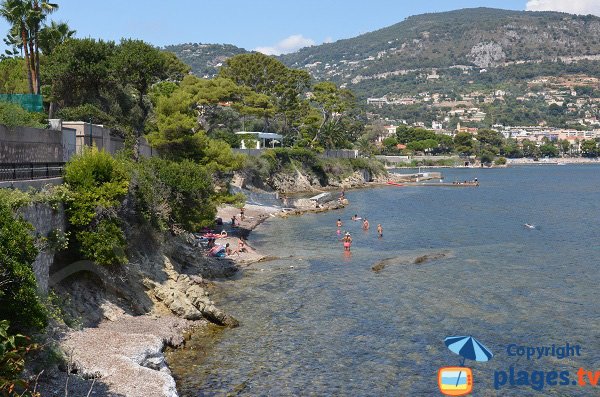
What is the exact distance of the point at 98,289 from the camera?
2361cm

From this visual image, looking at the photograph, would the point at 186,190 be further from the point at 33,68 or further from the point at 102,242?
the point at 33,68

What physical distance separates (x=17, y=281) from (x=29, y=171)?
260 inches

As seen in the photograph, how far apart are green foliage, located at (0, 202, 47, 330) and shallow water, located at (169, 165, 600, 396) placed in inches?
243

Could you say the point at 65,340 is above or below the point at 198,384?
above

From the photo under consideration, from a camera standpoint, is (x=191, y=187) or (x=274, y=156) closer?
(x=191, y=187)

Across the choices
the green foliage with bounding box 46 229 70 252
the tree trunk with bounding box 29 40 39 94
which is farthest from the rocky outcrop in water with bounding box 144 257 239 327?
the tree trunk with bounding box 29 40 39 94

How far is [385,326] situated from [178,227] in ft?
43.2

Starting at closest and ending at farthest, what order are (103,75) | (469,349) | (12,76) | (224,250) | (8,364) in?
(8,364), (469,349), (224,250), (103,75), (12,76)

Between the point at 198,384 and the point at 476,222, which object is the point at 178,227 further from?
the point at 476,222

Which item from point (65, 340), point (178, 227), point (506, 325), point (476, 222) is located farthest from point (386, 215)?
point (65, 340)

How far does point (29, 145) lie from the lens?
23031 mm

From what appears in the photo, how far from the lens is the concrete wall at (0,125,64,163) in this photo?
21547 millimetres

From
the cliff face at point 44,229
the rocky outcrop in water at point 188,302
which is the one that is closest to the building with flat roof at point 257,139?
the rocky outcrop in water at point 188,302

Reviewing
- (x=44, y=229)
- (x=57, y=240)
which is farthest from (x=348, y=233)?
(x=44, y=229)
